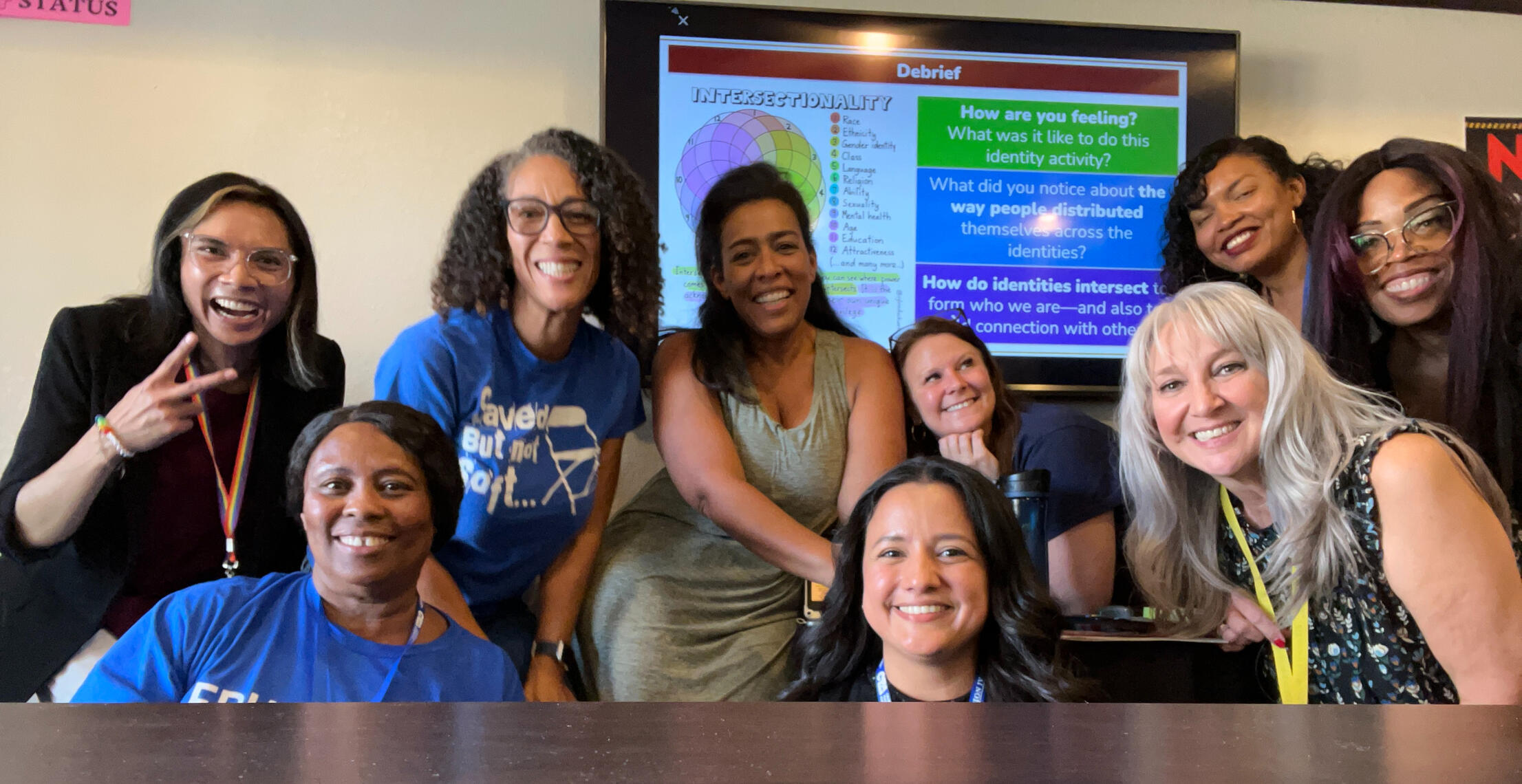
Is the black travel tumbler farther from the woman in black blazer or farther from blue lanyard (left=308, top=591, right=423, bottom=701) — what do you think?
the woman in black blazer

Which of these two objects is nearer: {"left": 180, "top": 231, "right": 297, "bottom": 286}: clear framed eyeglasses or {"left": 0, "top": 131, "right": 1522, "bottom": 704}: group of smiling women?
{"left": 0, "top": 131, "right": 1522, "bottom": 704}: group of smiling women

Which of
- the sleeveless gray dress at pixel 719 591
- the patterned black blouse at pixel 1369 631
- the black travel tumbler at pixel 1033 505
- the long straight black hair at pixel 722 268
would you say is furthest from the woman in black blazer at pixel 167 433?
the patterned black blouse at pixel 1369 631

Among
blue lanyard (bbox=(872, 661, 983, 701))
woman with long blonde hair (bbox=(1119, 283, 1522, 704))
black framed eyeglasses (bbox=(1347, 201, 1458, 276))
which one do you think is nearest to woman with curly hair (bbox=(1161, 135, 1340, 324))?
black framed eyeglasses (bbox=(1347, 201, 1458, 276))

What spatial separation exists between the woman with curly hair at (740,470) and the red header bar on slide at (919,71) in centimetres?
42

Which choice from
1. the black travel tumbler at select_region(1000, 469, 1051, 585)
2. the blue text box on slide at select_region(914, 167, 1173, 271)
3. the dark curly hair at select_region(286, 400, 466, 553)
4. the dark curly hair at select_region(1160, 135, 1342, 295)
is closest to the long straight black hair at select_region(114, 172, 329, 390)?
the dark curly hair at select_region(286, 400, 466, 553)

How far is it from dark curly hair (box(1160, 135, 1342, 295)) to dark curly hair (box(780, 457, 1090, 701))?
38.5 inches

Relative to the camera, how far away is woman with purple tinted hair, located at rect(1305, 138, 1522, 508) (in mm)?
1882

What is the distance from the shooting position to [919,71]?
99.4 inches

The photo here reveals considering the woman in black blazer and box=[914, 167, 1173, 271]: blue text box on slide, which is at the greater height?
box=[914, 167, 1173, 271]: blue text box on slide

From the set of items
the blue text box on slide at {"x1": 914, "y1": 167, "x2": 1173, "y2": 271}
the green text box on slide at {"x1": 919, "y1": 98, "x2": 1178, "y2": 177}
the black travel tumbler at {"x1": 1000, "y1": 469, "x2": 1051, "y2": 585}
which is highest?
the green text box on slide at {"x1": 919, "y1": 98, "x2": 1178, "y2": 177}

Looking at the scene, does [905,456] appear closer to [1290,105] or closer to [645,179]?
[645,179]

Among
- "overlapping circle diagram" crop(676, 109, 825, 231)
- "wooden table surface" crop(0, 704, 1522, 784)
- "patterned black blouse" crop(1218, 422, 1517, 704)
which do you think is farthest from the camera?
"overlapping circle diagram" crop(676, 109, 825, 231)

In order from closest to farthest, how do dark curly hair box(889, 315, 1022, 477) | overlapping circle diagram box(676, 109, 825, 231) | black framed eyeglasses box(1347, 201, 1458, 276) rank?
1. black framed eyeglasses box(1347, 201, 1458, 276)
2. dark curly hair box(889, 315, 1022, 477)
3. overlapping circle diagram box(676, 109, 825, 231)

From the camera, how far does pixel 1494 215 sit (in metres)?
1.92
